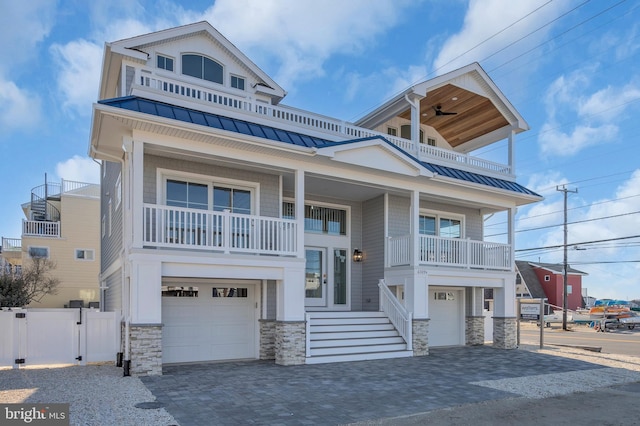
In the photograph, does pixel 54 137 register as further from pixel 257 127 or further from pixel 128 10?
pixel 257 127

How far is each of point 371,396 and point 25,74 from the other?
1521 cm

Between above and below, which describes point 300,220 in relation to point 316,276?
above

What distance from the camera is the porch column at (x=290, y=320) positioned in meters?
11.1

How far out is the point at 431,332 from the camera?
15875 millimetres

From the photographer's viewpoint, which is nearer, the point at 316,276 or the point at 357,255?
the point at 316,276

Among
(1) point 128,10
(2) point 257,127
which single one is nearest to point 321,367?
(2) point 257,127

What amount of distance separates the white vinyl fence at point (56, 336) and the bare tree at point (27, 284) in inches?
267

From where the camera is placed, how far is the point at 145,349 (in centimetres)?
938

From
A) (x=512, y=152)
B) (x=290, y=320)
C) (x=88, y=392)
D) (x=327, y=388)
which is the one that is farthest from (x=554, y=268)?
(x=88, y=392)

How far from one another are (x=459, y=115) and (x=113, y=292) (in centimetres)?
1300

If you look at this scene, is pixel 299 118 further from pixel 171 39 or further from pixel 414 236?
pixel 414 236

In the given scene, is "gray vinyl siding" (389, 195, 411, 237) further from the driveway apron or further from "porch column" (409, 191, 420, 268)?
the driveway apron

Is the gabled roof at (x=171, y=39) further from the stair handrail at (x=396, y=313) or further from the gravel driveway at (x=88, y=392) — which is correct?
the gravel driveway at (x=88, y=392)

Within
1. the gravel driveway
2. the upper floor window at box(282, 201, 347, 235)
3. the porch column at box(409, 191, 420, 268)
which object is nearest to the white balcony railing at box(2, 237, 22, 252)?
the gravel driveway
